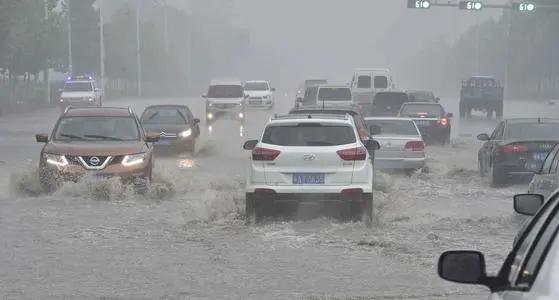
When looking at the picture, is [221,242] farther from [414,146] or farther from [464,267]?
[414,146]

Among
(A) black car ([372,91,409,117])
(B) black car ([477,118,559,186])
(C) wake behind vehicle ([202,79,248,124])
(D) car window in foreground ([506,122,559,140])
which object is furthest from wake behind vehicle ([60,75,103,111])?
(D) car window in foreground ([506,122,559,140])

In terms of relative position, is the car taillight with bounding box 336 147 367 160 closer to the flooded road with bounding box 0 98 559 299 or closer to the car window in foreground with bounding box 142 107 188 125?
the flooded road with bounding box 0 98 559 299

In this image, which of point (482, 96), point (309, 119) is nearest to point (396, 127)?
point (309, 119)

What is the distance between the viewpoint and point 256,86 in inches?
2366

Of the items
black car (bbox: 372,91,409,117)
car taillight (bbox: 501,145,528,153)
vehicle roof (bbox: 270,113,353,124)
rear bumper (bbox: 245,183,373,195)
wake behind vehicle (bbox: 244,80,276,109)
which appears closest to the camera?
rear bumper (bbox: 245,183,373,195)

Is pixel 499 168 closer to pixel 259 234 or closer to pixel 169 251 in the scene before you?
pixel 259 234

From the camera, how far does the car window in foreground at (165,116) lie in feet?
94.6

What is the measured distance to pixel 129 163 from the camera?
668 inches

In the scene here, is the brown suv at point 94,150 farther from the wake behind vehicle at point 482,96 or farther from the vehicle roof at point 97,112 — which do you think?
the wake behind vehicle at point 482,96

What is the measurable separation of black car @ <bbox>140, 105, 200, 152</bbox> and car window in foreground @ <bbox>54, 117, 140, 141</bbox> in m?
8.31

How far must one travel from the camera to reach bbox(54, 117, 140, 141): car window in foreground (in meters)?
17.8

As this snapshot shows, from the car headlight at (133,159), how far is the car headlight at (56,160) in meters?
0.96

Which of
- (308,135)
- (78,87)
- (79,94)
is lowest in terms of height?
(79,94)

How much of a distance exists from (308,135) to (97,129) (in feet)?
19.5
